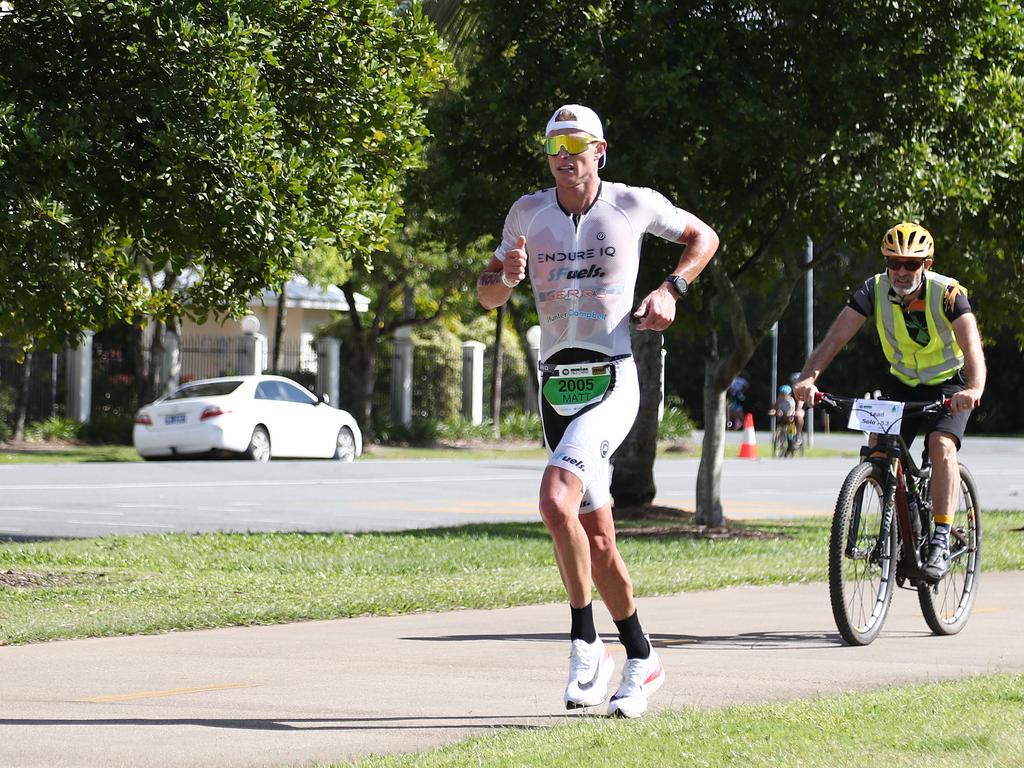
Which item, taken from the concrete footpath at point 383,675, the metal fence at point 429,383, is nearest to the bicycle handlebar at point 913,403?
the concrete footpath at point 383,675

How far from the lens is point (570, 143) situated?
6.28 m

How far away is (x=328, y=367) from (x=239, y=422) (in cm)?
1106

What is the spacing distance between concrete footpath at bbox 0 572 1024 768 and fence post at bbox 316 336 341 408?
95.7ft

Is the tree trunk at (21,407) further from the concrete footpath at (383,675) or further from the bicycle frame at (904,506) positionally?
the bicycle frame at (904,506)

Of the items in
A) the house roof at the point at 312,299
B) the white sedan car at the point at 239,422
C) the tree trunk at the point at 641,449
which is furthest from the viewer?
the house roof at the point at 312,299

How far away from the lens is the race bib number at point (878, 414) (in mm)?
8242

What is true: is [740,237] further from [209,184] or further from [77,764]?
[77,764]

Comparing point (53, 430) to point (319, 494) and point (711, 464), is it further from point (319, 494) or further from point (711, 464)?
point (711, 464)

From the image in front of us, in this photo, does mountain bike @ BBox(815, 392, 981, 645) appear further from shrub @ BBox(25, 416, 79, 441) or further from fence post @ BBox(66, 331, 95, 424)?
fence post @ BBox(66, 331, 95, 424)

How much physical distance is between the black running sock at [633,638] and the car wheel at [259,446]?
72.7ft

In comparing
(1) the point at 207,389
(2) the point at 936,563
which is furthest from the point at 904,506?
(1) the point at 207,389

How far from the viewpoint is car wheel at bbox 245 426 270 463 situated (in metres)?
28.0

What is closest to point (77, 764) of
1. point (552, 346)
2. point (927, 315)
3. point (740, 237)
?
point (552, 346)

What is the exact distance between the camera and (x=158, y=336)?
34156 mm
